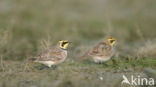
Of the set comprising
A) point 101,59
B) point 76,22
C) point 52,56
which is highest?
point 76,22

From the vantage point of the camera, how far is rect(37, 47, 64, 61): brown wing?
9.05 meters

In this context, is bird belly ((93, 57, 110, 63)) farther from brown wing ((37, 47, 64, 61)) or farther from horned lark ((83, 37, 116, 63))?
brown wing ((37, 47, 64, 61))

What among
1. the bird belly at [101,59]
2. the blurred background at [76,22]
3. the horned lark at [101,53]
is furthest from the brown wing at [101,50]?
the blurred background at [76,22]

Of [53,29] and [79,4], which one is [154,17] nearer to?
[79,4]

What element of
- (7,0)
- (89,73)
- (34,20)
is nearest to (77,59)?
(89,73)

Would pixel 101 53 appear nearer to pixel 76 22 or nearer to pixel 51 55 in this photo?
pixel 51 55

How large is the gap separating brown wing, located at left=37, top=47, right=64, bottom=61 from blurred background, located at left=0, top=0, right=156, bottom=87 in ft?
7.46

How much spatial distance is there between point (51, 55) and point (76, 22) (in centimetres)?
659

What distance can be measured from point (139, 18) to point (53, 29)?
3979 millimetres

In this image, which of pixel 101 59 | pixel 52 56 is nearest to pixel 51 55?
pixel 52 56

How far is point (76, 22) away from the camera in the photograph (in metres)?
15.7

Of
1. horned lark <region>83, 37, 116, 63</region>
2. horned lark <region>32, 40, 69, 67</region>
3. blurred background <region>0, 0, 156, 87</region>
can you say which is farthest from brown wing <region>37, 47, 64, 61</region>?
blurred background <region>0, 0, 156, 87</region>

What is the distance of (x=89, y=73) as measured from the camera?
8.83 meters

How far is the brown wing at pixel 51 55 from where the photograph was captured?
9.05m
